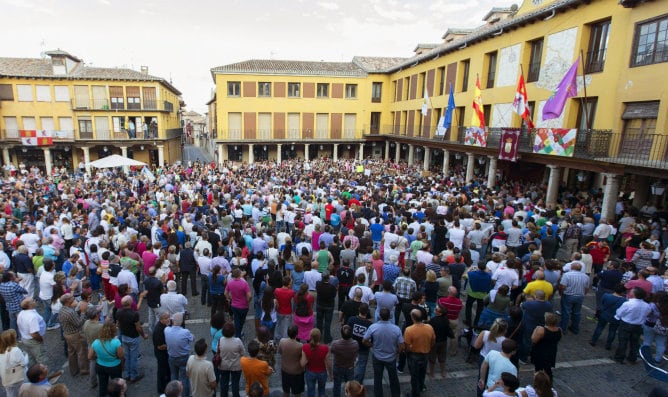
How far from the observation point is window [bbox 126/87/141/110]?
3216 cm

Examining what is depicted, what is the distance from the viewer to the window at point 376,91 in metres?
36.8

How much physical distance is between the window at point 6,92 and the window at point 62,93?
9.97ft

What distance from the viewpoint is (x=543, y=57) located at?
1730 centimetres

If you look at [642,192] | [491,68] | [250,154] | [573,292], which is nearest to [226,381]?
[573,292]

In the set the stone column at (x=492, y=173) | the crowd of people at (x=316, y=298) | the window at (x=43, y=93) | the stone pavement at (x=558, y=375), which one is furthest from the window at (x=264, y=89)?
the stone pavement at (x=558, y=375)

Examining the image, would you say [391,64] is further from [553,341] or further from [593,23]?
[553,341]

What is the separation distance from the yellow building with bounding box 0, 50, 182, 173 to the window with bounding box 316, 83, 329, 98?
14.1m

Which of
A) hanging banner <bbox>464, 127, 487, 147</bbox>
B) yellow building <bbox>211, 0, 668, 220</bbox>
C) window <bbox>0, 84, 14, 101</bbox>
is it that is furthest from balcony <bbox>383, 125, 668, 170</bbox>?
window <bbox>0, 84, 14, 101</bbox>

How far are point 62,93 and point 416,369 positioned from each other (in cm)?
3576

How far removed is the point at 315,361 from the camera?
5.21 m

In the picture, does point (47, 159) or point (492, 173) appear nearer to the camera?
point (492, 173)

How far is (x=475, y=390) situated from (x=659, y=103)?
12.1 meters

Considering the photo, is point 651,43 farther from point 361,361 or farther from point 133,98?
point 133,98

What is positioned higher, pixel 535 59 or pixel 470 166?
pixel 535 59
